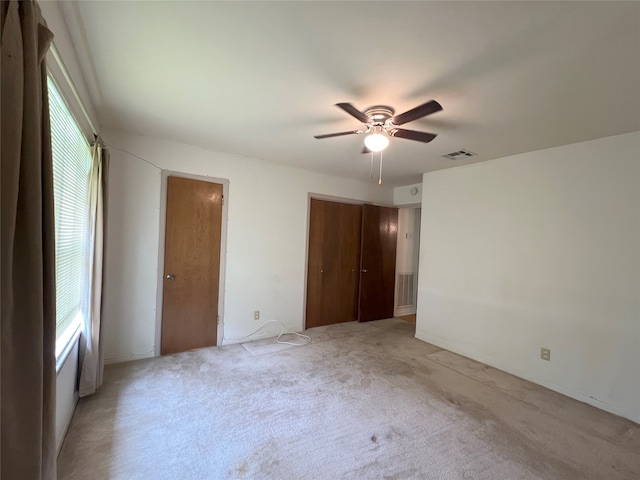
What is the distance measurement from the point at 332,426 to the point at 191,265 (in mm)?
2349

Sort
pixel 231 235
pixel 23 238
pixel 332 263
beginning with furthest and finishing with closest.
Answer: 1. pixel 332 263
2. pixel 231 235
3. pixel 23 238

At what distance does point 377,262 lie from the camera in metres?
5.04

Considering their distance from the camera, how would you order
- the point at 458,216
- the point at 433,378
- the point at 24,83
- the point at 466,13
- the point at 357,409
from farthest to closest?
1. the point at 458,216
2. the point at 433,378
3. the point at 357,409
4. the point at 466,13
5. the point at 24,83

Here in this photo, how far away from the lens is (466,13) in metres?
1.30

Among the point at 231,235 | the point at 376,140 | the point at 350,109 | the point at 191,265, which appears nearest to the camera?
the point at 350,109

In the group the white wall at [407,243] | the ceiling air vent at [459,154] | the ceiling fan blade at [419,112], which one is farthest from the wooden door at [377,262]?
the ceiling fan blade at [419,112]

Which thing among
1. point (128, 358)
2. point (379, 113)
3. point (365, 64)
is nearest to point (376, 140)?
point (379, 113)

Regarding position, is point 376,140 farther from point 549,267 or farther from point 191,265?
point 191,265

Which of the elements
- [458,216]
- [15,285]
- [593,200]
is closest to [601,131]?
[593,200]

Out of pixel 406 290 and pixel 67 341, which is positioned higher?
pixel 67 341

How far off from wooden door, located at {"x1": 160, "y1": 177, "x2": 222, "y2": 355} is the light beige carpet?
1.04 ft

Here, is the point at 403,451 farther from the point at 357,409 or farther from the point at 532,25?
the point at 532,25

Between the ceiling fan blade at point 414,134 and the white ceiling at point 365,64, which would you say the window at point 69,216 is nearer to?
the white ceiling at point 365,64

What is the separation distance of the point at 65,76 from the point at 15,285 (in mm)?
1350
